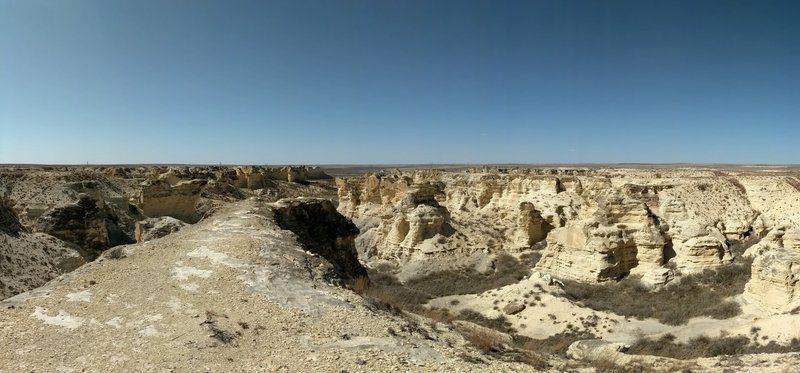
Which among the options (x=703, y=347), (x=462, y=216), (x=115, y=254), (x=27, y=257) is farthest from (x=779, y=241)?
(x=27, y=257)

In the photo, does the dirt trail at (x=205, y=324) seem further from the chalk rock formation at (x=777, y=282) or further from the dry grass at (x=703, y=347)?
the chalk rock formation at (x=777, y=282)

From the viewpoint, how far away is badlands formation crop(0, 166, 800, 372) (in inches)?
251

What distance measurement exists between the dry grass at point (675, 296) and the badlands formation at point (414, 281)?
11 cm

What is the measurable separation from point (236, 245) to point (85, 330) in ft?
13.5

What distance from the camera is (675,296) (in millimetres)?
18469

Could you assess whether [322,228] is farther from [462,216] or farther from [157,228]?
[462,216]

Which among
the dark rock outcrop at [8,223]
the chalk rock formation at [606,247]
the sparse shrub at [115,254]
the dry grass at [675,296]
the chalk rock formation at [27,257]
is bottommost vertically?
the dry grass at [675,296]

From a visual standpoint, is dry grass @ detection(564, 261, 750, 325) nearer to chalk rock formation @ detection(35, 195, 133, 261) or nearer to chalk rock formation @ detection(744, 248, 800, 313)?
chalk rock formation @ detection(744, 248, 800, 313)

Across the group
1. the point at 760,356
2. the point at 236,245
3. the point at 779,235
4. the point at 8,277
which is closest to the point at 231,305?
the point at 236,245

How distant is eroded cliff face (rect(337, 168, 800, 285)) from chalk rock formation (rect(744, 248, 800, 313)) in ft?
13.3

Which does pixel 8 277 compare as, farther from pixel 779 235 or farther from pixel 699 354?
pixel 779 235

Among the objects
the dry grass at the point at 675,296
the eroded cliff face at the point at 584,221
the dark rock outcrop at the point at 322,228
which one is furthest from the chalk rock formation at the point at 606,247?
the dark rock outcrop at the point at 322,228

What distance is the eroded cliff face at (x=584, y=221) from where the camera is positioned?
2095cm

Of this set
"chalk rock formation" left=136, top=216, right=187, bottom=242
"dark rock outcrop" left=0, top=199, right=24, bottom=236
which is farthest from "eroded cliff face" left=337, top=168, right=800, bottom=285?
"dark rock outcrop" left=0, top=199, right=24, bottom=236
